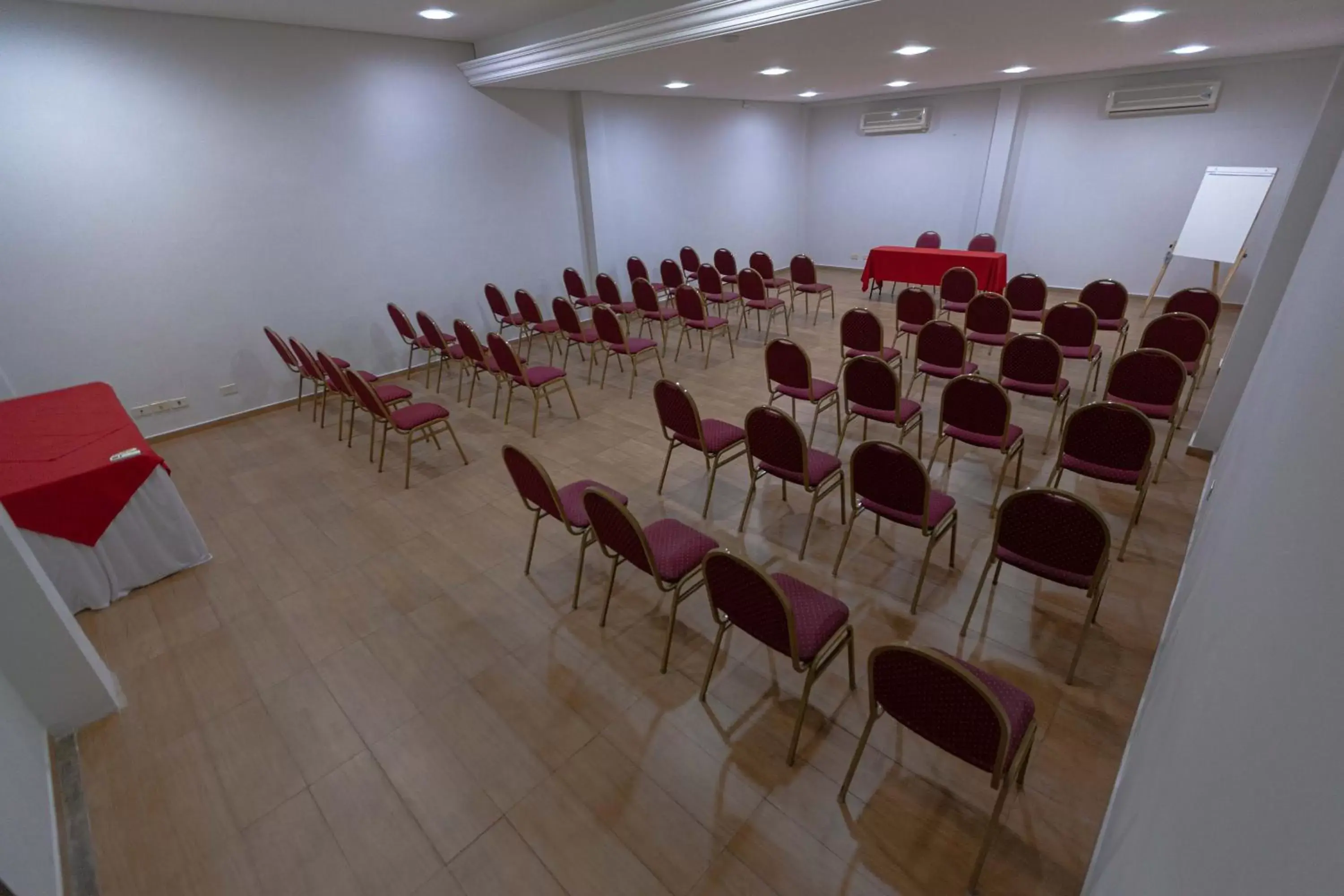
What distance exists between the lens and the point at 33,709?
2.50 m

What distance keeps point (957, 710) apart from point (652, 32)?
5.19 meters

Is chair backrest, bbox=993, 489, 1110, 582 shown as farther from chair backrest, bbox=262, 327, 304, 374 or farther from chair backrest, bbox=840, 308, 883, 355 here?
chair backrest, bbox=262, 327, 304, 374

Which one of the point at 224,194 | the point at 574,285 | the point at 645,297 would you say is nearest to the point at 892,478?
the point at 645,297

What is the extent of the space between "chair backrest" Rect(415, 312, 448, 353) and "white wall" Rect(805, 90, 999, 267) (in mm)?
8602

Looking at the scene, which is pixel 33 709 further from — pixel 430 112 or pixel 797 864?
pixel 430 112

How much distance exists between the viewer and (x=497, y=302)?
7.06 meters

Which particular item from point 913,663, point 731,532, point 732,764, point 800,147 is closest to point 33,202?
point 731,532

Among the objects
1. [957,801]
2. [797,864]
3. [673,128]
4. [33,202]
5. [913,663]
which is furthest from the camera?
[673,128]

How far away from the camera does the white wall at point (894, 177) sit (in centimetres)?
962

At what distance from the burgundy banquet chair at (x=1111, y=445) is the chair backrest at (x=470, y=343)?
15.3ft

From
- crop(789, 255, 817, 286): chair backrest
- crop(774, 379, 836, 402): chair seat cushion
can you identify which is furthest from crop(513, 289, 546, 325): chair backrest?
crop(789, 255, 817, 286): chair backrest

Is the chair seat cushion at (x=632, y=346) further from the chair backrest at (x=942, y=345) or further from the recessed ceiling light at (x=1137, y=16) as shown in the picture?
the recessed ceiling light at (x=1137, y=16)

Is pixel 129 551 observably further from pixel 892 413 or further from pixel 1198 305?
pixel 1198 305

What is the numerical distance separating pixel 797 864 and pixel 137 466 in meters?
3.94
